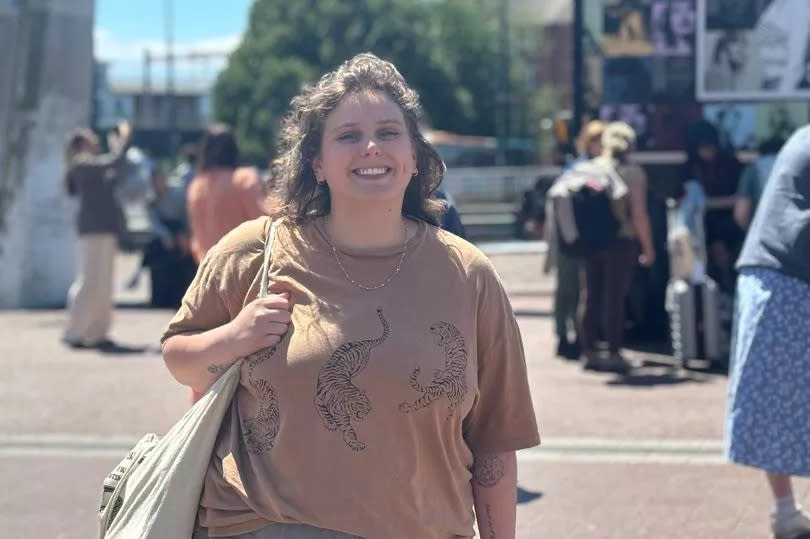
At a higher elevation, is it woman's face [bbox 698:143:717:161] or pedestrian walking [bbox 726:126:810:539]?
woman's face [bbox 698:143:717:161]

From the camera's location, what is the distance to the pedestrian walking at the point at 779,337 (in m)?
5.44

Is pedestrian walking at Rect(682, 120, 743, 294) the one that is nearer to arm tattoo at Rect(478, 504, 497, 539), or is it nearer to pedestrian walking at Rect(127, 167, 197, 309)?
pedestrian walking at Rect(127, 167, 197, 309)

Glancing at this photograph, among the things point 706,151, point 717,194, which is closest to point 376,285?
point 706,151

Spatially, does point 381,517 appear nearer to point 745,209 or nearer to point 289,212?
point 289,212

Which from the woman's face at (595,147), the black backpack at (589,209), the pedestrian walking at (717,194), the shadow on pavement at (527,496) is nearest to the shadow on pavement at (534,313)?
the pedestrian walking at (717,194)

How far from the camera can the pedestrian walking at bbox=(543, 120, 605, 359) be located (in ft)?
35.0

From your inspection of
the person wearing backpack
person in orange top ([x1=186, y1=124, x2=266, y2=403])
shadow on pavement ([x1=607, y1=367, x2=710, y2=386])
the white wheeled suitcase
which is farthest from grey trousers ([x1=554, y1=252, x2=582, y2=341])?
person in orange top ([x1=186, y1=124, x2=266, y2=403])

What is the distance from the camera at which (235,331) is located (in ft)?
9.91

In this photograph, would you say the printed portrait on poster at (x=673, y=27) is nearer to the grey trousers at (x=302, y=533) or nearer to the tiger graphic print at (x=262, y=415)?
the tiger graphic print at (x=262, y=415)

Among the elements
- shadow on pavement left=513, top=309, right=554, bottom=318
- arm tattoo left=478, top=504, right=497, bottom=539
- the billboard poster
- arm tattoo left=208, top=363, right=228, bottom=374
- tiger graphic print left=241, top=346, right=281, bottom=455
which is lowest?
shadow on pavement left=513, top=309, right=554, bottom=318

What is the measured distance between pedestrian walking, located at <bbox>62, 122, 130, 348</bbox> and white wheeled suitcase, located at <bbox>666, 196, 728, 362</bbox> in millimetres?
4614

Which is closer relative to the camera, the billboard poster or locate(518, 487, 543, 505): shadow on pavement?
locate(518, 487, 543, 505): shadow on pavement

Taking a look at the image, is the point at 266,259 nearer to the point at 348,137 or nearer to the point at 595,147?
the point at 348,137

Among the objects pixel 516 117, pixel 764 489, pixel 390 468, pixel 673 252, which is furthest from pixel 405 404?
pixel 516 117
